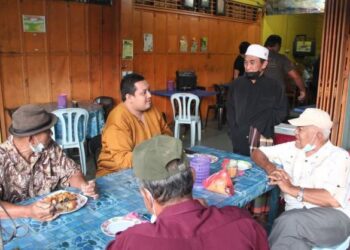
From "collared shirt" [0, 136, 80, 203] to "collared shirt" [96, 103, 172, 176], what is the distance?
1.12 feet

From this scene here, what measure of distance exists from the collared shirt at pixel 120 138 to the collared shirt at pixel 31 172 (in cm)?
34

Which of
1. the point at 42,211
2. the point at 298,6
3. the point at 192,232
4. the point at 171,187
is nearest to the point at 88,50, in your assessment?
the point at 42,211

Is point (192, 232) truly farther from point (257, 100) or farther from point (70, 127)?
point (70, 127)

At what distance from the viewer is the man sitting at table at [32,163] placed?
6.25 ft

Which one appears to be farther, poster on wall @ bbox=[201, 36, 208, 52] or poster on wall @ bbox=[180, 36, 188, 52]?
poster on wall @ bbox=[201, 36, 208, 52]

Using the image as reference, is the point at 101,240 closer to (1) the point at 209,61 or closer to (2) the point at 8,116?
(2) the point at 8,116

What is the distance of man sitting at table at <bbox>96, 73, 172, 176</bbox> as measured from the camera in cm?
249

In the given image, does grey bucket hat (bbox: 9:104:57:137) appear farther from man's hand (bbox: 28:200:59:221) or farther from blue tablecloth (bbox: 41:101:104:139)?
blue tablecloth (bbox: 41:101:104:139)

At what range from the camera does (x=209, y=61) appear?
26.9 ft

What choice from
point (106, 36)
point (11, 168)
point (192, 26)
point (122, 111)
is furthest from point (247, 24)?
point (11, 168)

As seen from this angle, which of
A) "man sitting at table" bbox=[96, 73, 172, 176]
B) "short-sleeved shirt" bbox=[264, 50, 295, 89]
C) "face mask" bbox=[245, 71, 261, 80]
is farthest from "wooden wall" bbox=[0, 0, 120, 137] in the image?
"face mask" bbox=[245, 71, 261, 80]

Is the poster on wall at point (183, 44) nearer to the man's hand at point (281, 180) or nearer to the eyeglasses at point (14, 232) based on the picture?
the man's hand at point (281, 180)

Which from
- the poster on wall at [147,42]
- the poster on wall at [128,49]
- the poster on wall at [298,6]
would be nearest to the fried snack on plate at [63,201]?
the poster on wall at [128,49]

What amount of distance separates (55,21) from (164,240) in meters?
5.04
